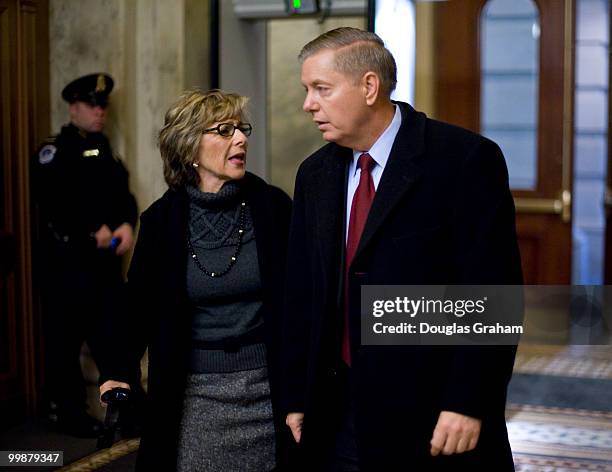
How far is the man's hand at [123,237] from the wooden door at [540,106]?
9.54ft

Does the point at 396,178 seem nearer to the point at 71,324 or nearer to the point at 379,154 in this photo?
the point at 379,154

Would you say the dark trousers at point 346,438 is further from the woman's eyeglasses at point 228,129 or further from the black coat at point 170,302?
the woman's eyeglasses at point 228,129

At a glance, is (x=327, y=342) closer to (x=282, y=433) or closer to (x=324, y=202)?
(x=324, y=202)

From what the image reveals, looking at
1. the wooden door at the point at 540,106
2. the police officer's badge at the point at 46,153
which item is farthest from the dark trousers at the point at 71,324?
the wooden door at the point at 540,106

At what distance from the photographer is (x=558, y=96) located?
24.1 ft

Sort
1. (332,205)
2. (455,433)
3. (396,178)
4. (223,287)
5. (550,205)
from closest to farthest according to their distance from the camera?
(455,433) < (396,178) < (332,205) < (223,287) < (550,205)

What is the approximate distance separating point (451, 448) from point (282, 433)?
2.42ft

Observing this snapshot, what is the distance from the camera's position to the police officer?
17.0 ft

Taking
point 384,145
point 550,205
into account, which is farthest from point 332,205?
point 550,205

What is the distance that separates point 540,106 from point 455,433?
18.2 feet

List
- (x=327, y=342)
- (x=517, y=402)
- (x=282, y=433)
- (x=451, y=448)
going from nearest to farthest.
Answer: (x=451, y=448) → (x=327, y=342) → (x=282, y=433) → (x=517, y=402)

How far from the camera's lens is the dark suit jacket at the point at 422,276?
2.24 m

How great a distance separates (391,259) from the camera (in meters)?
2.30

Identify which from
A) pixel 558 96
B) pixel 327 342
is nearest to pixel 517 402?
pixel 558 96
